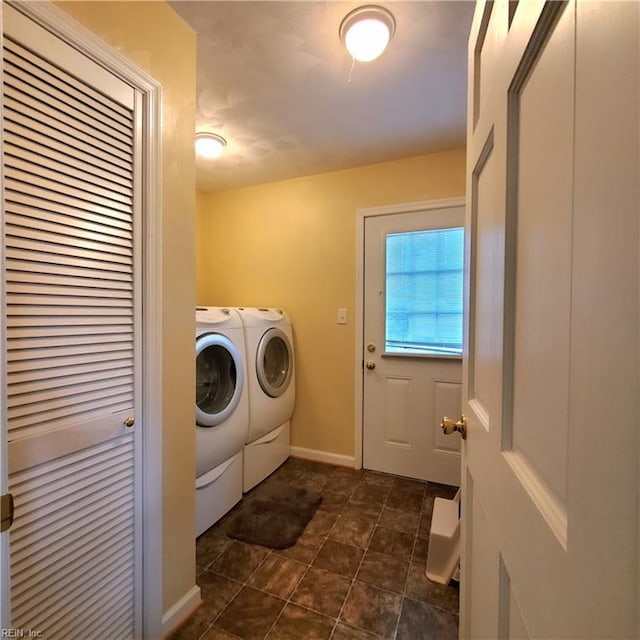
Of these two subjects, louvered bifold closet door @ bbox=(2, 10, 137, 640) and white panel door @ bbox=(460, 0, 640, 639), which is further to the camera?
louvered bifold closet door @ bbox=(2, 10, 137, 640)

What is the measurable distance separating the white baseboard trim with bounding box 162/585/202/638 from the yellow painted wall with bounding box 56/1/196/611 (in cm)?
3

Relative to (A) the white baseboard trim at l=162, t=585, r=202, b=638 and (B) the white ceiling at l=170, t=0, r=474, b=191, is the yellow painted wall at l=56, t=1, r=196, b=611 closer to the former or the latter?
(A) the white baseboard trim at l=162, t=585, r=202, b=638

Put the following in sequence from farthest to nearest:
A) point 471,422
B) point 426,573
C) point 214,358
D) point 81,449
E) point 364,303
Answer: point 364,303 → point 214,358 → point 426,573 → point 81,449 → point 471,422

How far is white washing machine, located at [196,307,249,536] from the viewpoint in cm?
169

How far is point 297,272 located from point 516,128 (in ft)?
7.19

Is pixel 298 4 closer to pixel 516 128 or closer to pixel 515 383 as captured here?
pixel 516 128

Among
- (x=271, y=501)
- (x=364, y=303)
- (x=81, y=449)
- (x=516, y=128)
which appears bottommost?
(x=271, y=501)

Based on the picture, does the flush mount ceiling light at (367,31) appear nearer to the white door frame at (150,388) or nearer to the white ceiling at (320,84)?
the white ceiling at (320,84)

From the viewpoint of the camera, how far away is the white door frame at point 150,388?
3.49 ft

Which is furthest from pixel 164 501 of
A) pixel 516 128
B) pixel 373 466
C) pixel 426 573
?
pixel 373 466

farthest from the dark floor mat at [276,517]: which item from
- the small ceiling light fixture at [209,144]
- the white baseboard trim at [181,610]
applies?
the small ceiling light fixture at [209,144]

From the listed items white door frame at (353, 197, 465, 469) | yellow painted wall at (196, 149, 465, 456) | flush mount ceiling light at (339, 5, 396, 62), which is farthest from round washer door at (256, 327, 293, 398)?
flush mount ceiling light at (339, 5, 396, 62)

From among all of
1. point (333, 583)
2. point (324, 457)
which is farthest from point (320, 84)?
point (324, 457)

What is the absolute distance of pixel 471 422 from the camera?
0.80 metres
